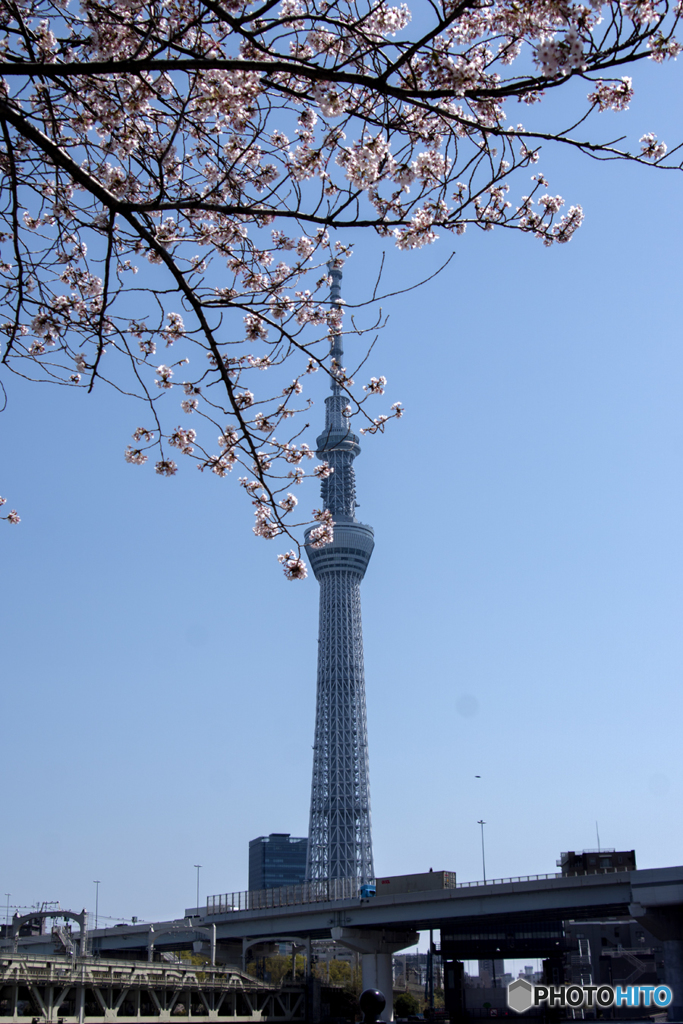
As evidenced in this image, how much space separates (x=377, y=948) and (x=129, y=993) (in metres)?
15.6

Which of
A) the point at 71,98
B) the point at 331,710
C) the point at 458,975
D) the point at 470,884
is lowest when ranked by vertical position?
the point at 458,975

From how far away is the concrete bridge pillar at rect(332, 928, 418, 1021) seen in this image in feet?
182

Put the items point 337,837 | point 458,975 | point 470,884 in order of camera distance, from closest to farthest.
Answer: point 470,884, point 458,975, point 337,837

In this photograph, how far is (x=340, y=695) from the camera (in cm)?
11700

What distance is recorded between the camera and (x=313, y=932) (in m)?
60.5

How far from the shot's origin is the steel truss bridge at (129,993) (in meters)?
40.4

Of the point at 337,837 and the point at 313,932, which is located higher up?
the point at 337,837

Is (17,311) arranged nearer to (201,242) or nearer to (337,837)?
(201,242)

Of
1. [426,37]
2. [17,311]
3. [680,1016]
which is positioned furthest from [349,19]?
[680,1016]

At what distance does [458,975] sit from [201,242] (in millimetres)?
75158

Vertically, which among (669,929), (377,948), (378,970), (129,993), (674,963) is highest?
(669,929)

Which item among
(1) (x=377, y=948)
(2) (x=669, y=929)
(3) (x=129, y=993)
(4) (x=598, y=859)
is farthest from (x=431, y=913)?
(4) (x=598, y=859)

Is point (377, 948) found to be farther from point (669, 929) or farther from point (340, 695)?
point (340, 695)

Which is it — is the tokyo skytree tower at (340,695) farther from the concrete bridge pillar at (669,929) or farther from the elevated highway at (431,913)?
the concrete bridge pillar at (669,929)
